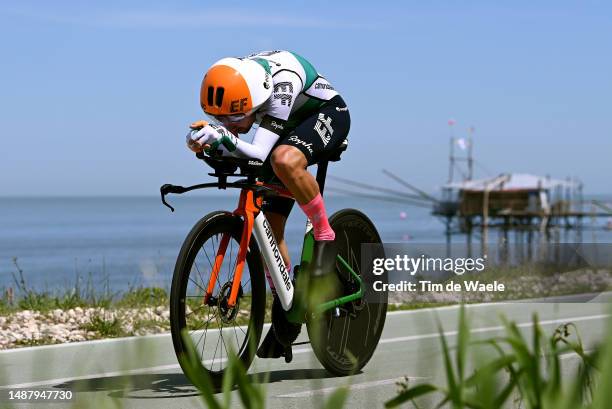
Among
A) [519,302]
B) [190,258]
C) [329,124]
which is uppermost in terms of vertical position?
[329,124]

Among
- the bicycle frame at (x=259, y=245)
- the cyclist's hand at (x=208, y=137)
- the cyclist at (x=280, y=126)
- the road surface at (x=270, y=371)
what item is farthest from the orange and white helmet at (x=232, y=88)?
the road surface at (x=270, y=371)

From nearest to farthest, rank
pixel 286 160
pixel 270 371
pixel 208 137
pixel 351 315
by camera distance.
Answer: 1. pixel 208 137
2. pixel 270 371
3. pixel 286 160
4. pixel 351 315

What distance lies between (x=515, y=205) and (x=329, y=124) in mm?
99814

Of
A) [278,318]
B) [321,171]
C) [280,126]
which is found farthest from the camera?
[321,171]

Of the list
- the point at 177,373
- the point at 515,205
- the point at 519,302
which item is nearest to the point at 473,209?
the point at 515,205

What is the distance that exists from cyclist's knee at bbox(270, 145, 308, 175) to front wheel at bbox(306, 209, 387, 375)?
0.85 metres

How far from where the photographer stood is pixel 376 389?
7.02 m

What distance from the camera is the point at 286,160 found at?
22.1 ft

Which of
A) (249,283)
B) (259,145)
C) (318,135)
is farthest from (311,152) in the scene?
(249,283)

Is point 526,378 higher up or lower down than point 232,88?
lower down

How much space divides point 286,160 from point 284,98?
0.37m

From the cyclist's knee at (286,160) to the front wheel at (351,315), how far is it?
0.85 m

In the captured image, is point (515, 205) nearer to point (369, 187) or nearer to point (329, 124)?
point (369, 187)

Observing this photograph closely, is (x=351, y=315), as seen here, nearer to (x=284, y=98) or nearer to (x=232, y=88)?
(x=284, y=98)
